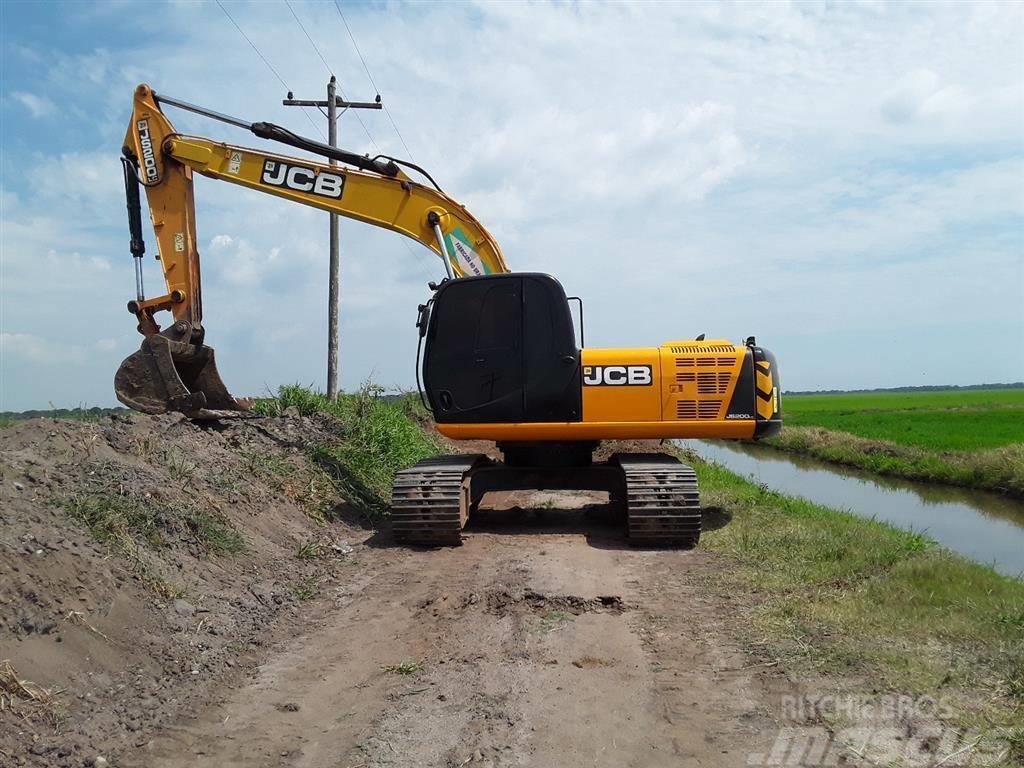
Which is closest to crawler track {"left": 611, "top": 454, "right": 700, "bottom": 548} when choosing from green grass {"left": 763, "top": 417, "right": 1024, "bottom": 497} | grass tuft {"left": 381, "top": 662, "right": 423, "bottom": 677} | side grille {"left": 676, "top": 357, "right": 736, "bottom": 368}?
side grille {"left": 676, "top": 357, "right": 736, "bottom": 368}

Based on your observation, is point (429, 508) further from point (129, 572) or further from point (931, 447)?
point (931, 447)

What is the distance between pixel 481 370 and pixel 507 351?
1.11 feet

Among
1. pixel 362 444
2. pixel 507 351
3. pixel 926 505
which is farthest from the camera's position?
pixel 926 505

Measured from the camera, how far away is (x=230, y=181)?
1028 centimetres

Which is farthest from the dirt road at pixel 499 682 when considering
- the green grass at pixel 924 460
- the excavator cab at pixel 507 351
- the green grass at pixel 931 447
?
the green grass at pixel 931 447

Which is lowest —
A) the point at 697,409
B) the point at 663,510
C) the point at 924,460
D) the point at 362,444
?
the point at 924,460

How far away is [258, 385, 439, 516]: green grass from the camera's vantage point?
10508 millimetres

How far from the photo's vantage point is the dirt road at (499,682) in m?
3.72

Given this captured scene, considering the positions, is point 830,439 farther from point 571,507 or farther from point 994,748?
point 994,748

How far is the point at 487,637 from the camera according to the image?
529cm

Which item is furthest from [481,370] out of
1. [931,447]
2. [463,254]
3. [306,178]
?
[931,447]

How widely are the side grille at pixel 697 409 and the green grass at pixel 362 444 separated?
376 centimetres

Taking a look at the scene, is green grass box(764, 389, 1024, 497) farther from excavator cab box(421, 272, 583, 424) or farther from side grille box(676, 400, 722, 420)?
excavator cab box(421, 272, 583, 424)

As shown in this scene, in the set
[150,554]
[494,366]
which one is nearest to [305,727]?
[150,554]
